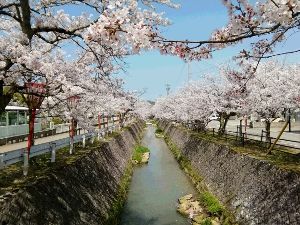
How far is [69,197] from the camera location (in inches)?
572

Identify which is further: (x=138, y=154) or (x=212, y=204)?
(x=138, y=154)

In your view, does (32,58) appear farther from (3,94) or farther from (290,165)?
(290,165)

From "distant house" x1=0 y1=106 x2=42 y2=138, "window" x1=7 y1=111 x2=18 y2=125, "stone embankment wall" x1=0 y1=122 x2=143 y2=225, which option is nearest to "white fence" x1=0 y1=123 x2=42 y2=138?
"distant house" x1=0 y1=106 x2=42 y2=138

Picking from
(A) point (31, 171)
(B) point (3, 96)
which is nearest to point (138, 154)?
(A) point (31, 171)

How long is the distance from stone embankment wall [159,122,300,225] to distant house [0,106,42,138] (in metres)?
16.3

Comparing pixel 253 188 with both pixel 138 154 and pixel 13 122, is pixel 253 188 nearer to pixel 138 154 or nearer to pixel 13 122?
pixel 13 122

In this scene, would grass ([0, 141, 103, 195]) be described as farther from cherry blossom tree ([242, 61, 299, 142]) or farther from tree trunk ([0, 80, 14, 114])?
cherry blossom tree ([242, 61, 299, 142])

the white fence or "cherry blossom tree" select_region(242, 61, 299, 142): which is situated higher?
"cherry blossom tree" select_region(242, 61, 299, 142)

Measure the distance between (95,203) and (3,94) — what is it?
672 cm

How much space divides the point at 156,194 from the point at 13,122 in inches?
641

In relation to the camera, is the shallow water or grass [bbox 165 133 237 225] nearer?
grass [bbox 165 133 237 225]

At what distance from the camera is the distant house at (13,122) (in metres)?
31.7

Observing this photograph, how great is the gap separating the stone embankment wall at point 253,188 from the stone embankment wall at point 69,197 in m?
5.64

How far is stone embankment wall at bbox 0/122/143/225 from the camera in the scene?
1070cm
